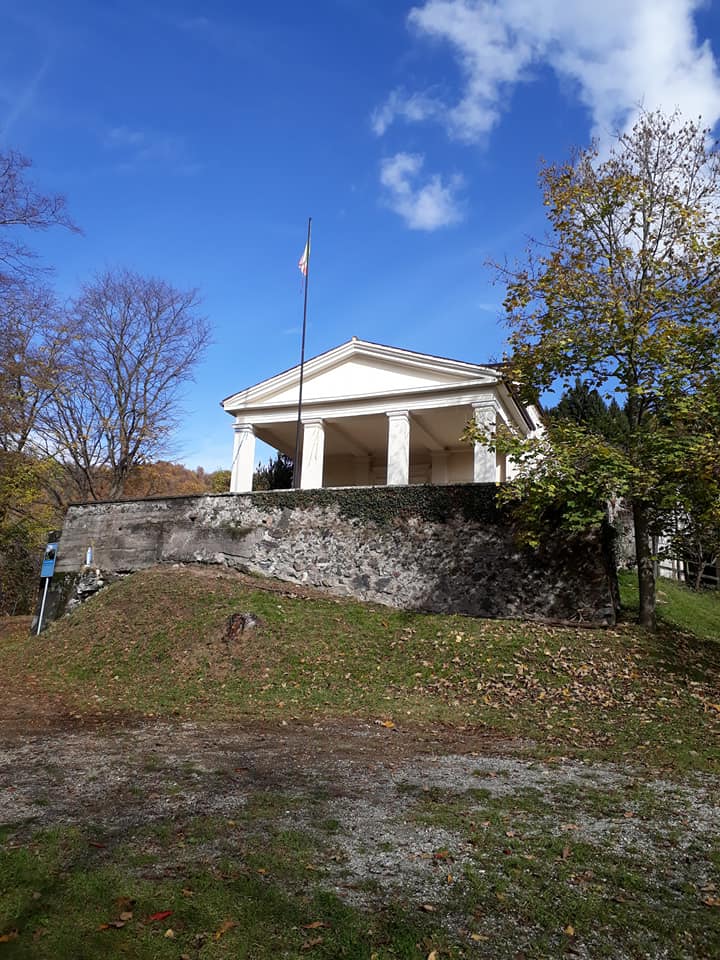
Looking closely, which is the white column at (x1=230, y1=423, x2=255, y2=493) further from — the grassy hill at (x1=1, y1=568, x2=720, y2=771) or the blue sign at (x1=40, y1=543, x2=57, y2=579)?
the grassy hill at (x1=1, y1=568, x2=720, y2=771)

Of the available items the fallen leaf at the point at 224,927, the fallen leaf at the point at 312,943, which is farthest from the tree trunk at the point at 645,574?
the fallen leaf at the point at 224,927

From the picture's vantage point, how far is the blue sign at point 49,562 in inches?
701

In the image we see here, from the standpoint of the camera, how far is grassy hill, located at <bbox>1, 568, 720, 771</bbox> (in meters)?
9.05

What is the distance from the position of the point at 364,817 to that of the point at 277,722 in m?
4.51

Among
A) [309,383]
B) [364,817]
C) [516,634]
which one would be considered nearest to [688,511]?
[516,634]

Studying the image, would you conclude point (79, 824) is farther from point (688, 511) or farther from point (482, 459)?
point (482, 459)

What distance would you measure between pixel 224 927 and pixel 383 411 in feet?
64.4

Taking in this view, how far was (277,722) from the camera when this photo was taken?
376 inches

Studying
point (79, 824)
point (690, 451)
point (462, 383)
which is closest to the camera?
point (79, 824)

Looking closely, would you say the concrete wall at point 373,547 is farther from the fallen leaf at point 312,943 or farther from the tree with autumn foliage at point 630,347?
the fallen leaf at point 312,943

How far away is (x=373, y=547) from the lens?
50.4 feet

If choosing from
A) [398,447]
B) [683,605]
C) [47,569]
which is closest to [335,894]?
[683,605]

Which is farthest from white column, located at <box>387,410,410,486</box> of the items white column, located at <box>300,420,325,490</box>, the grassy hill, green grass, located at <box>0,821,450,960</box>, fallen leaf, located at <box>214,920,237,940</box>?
fallen leaf, located at <box>214,920,237,940</box>

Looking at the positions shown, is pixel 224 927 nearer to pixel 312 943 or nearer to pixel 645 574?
pixel 312 943
